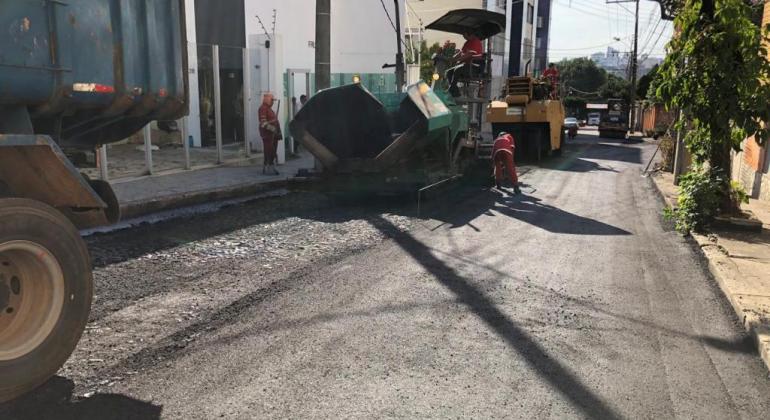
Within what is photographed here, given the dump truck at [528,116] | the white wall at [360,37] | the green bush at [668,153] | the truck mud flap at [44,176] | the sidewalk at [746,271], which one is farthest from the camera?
the white wall at [360,37]

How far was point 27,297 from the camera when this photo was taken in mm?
3404

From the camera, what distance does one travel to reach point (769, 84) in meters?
7.38

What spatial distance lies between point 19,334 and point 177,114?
227 cm

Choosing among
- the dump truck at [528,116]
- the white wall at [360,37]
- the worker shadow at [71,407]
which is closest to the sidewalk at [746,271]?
the worker shadow at [71,407]

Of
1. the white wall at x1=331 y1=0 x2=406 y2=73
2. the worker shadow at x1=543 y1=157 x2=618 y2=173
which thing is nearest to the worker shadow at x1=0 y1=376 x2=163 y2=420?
the worker shadow at x1=543 y1=157 x2=618 y2=173

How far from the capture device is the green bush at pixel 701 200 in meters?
7.92

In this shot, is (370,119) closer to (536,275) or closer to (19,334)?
(536,275)

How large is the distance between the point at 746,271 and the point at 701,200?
6.80 feet

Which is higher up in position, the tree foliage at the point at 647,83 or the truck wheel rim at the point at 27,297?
the tree foliage at the point at 647,83

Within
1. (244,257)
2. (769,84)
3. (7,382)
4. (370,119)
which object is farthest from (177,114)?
(769,84)

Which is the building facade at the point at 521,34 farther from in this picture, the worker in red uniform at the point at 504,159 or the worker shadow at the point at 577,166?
the worker in red uniform at the point at 504,159

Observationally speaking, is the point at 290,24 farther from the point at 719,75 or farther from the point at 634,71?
the point at 634,71

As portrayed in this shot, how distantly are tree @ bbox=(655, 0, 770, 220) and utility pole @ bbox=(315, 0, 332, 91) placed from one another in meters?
6.32

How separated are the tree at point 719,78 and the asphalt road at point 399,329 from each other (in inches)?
54.1
